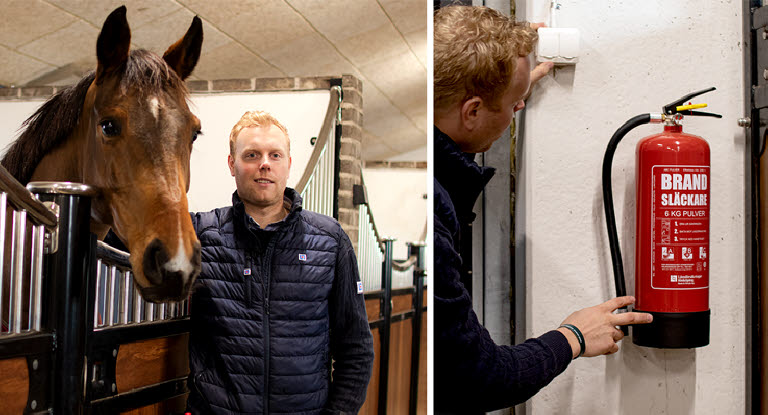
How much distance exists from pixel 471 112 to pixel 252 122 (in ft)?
1.33

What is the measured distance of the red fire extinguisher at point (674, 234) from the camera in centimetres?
120

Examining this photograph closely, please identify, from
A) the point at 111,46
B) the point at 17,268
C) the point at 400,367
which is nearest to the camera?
the point at 17,268

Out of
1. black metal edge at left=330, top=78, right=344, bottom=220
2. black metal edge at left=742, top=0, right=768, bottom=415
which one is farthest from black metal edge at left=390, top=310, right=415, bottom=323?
black metal edge at left=742, top=0, right=768, bottom=415

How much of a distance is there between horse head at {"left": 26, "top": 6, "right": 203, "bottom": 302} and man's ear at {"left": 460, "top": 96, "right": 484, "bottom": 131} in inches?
19.6

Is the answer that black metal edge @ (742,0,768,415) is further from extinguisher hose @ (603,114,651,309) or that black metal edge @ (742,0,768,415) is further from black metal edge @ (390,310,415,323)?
black metal edge @ (390,310,415,323)

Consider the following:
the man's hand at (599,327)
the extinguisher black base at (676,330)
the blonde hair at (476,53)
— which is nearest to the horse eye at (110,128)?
the blonde hair at (476,53)

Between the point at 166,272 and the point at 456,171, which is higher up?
the point at 456,171

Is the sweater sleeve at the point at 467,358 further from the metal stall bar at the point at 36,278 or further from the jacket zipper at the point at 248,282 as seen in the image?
the metal stall bar at the point at 36,278

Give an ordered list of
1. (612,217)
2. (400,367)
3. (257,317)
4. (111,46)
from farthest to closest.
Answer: (612,217)
(400,367)
(257,317)
(111,46)

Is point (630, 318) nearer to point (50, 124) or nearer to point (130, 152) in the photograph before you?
point (130, 152)

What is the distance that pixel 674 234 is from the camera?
3.98ft

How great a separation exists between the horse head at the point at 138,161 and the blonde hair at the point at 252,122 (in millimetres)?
92

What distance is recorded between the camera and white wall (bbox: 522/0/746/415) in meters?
1.35

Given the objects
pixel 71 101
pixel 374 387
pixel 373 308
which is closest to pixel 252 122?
pixel 71 101
